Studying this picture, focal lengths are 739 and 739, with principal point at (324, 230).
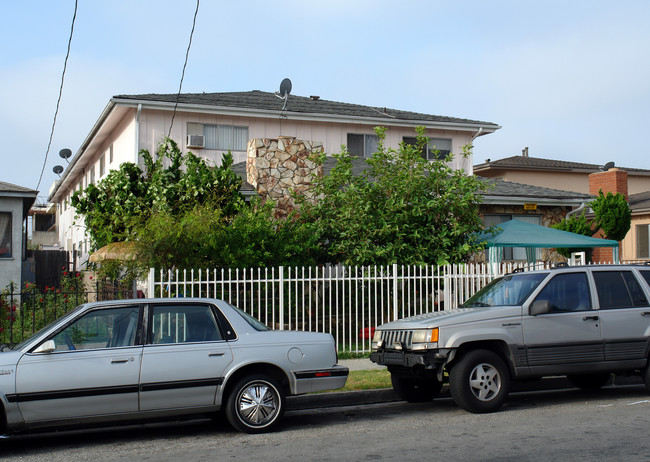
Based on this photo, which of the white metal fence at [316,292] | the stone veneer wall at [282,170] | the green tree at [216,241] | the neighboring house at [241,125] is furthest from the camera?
the neighboring house at [241,125]

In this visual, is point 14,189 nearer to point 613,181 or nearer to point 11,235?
point 11,235

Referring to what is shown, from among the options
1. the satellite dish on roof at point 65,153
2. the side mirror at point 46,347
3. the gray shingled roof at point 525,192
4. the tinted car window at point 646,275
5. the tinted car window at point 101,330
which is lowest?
the side mirror at point 46,347

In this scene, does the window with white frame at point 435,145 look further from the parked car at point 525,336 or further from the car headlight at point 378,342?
the car headlight at point 378,342

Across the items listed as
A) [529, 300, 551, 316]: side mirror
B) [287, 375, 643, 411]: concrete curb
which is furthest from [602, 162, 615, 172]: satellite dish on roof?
[529, 300, 551, 316]: side mirror

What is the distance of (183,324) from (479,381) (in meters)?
3.57

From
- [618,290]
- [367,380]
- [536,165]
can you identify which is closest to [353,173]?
[367,380]

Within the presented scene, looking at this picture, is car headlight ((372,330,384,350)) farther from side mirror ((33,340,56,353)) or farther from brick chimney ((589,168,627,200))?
brick chimney ((589,168,627,200))

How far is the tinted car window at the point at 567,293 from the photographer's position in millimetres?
9359

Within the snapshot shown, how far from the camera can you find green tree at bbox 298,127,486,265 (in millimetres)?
15008

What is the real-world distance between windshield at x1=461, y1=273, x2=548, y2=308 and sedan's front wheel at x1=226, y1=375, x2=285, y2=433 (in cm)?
320

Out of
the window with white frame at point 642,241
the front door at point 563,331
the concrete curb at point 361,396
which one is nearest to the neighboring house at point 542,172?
the window with white frame at point 642,241

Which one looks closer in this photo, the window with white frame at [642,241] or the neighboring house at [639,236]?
the neighboring house at [639,236]

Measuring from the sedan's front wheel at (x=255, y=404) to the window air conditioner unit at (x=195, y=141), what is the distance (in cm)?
1483

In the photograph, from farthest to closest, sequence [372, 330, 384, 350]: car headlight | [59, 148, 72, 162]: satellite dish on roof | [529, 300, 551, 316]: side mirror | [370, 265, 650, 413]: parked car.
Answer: [59, 148, 72, 162]: satellite dish on roof < [372, 330, 384, 350]: car headlight < [529, 300, 551, 316]: side mirror < [370, 265, 650, 413]: parked car
